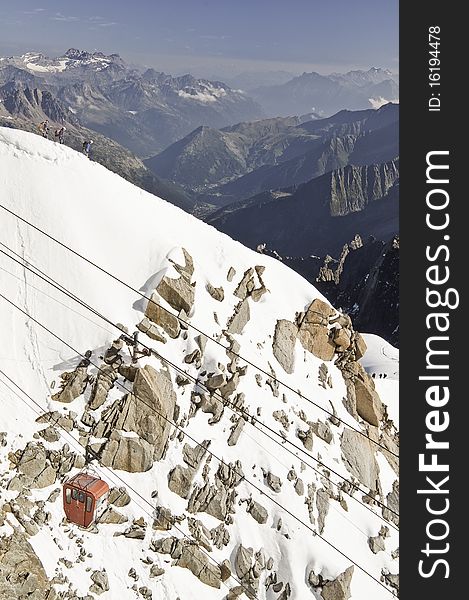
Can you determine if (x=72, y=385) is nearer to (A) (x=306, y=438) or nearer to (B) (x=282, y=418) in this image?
(B) (x=282, y=418)

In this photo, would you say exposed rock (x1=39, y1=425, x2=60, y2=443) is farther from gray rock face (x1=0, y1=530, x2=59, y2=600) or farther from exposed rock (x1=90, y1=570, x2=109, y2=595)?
exposed rock (x1=90, y1=570, x2=109, y2=595)

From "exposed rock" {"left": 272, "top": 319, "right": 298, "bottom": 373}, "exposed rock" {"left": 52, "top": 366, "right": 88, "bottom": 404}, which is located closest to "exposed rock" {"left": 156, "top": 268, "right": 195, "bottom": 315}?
"exposed rock" {"left": 52, "top": 366, "right": 88, "bottom": 404}

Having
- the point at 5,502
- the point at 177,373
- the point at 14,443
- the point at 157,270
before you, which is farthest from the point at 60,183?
the point at 5,502

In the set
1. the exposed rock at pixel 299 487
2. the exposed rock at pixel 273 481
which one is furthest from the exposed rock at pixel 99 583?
the exposed rock at pixel 299 487

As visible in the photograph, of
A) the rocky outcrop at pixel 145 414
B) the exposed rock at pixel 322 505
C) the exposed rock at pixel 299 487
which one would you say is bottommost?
the exposed rock at pixel 322 505

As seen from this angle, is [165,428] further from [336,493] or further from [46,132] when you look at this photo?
[46,132]

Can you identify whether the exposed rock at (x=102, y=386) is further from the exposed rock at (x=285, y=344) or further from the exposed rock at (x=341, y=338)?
the exposed rock at (x=341, y=338)

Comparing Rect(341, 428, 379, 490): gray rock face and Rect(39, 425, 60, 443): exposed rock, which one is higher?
Rect(341, 428, 379, 490): gray rock face
